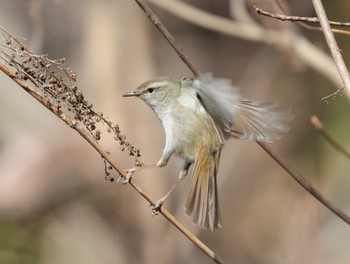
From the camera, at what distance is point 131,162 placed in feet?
17.8

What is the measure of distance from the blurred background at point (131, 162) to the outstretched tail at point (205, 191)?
1.63m

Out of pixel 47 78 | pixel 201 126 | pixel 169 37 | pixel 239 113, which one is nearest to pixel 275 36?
pixel 201 126

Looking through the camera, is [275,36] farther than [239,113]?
Yes

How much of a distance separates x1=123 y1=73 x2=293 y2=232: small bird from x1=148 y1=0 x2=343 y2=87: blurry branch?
106cm

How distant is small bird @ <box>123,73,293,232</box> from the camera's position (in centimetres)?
230

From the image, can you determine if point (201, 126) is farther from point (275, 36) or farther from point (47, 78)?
point (275, 36)

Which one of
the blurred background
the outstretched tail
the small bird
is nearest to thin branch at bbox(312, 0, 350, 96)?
the small bird

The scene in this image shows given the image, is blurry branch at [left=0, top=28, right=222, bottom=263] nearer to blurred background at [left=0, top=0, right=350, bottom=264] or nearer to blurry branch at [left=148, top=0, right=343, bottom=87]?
blurry branch at [left=148, top=0, right=343, bottom=87]

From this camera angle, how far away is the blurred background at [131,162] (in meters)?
5.11

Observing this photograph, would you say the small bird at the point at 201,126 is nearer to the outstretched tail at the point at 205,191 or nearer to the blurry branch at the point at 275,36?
the outstretched tail at the point at 205,191

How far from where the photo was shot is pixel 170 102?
102 inches

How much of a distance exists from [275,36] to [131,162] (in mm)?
1966

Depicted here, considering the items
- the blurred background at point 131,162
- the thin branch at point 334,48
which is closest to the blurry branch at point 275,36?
the blurred background at point 131,162

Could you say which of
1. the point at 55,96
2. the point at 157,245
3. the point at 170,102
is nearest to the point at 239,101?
the point at 170,102
